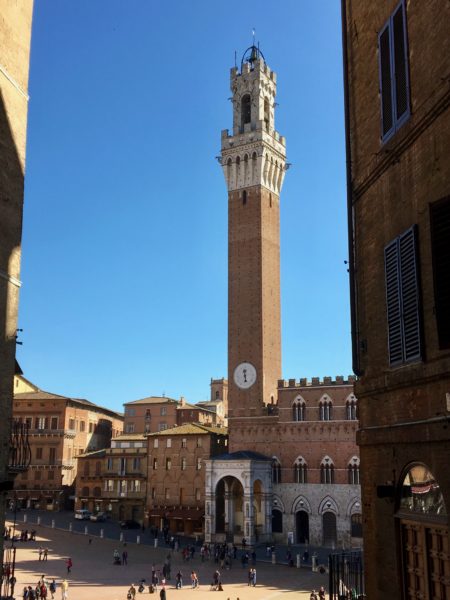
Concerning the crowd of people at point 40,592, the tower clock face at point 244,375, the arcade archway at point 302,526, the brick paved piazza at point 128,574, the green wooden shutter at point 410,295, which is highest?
A: the tower clock face at point 244,375

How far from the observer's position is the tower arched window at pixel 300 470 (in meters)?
52.5

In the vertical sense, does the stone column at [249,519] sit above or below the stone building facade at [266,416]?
below

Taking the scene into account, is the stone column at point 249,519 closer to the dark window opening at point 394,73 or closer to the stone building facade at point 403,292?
the stone building facade at point 403,292

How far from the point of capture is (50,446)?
70625 millimetres

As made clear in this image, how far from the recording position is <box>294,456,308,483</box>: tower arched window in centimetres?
5253

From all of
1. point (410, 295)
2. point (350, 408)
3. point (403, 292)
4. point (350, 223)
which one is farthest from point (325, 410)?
point (410, 295)

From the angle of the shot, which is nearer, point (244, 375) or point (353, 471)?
point (353, 471)

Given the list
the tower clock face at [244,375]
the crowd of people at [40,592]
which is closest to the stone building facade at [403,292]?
the crowd of people at [40,592]

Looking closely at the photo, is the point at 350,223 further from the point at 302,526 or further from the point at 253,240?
the point at 253,240

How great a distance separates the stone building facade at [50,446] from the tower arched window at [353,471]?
32.8m

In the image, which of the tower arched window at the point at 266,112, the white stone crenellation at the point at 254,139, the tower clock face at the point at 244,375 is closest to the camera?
the tower clock face at the point at 244,375

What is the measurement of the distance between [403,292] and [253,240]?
50918 mm

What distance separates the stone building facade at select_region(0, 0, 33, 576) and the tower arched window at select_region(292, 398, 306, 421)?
137ft

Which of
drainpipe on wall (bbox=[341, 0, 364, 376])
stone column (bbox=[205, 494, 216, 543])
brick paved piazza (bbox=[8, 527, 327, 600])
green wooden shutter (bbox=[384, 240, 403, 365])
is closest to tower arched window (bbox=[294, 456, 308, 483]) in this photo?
stone column (bbox=[205, 494, 216, 543])
